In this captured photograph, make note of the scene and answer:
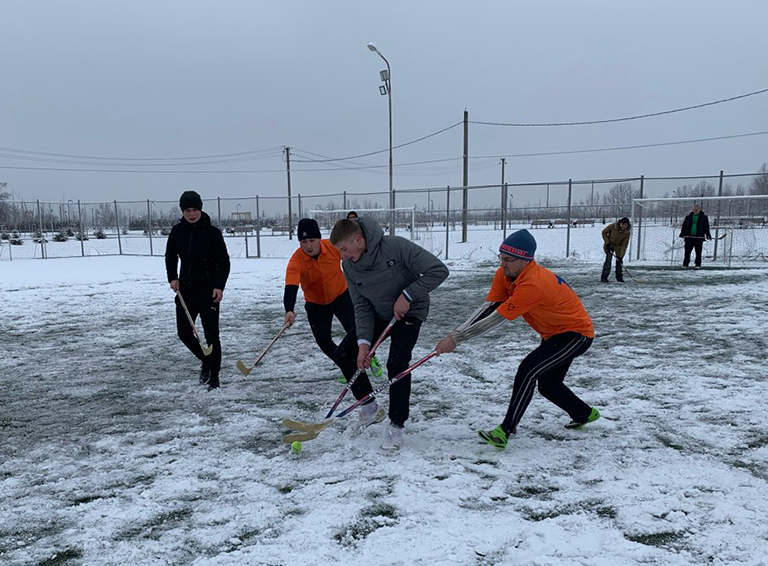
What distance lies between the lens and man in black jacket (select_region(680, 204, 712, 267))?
15039 mm

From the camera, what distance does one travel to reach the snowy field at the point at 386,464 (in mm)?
2674

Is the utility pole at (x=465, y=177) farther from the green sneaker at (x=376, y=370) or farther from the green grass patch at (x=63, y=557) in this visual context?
the green grass patch at (x=63, y=557)

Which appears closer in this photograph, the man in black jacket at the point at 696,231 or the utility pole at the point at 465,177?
the man in black jacket at the point at 696,231

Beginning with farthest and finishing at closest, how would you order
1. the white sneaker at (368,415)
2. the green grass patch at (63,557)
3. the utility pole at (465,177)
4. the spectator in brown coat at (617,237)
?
1. the utility pole at (465,177)
2. the spectator in brown coat at (617,237)
3. the white sneaker at (368,415)
4. the green grass patch at (63,557)

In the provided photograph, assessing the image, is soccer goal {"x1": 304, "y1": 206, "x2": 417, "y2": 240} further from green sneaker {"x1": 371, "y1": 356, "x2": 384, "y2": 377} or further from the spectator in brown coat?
green sneaker {"x1": 371, "y1": 356, "x2": 384, "y2": 377}

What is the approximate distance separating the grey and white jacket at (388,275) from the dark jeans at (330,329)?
42cm

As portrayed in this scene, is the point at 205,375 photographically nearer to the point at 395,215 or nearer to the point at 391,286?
the point at 391,286

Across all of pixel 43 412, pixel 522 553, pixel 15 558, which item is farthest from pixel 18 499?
pixel 522 553

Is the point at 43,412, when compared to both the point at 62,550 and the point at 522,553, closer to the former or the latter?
the point at 62,550

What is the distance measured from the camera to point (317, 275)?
4918mm

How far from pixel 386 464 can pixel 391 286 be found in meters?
1.23

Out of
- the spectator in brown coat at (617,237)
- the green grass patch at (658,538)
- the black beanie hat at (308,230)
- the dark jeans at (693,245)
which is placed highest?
the black beanie hat at (308,230)

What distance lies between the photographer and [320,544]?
8.80ft

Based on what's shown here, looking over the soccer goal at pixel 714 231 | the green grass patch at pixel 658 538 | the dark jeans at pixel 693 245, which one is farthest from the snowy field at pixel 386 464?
the soccer goal at pixel 714 231
